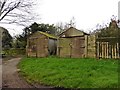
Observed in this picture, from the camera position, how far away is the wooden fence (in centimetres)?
1906

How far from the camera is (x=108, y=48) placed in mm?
19766

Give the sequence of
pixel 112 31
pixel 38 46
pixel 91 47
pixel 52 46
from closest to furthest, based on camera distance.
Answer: pixel 91 47, pixel 112 31, pixel 38 46, pixel 52 46

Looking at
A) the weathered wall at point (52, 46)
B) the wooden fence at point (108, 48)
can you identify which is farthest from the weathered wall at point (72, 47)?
the weathered wall at point (52, 46)

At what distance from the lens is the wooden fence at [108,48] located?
19.1m

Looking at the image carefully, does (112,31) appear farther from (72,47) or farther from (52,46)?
(52,46)

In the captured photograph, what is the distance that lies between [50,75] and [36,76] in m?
0.88

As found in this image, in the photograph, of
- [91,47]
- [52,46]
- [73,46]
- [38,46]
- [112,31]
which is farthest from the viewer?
[52,46]

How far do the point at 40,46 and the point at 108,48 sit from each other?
9.47 m

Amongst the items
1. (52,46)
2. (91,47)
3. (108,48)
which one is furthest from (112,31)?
(52,46)

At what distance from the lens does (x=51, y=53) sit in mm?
27719

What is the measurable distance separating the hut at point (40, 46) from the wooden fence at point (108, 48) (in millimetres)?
7649

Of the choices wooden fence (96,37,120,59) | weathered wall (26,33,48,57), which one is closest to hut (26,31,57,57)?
weathered wall (26,33,48,57)

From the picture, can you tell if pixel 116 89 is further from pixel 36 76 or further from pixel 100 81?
pixel 36 76

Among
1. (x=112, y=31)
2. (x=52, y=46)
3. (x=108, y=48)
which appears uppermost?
(x=112, y=31)
